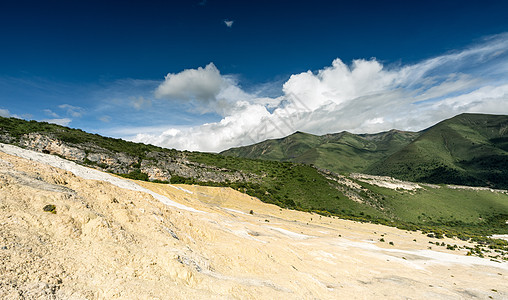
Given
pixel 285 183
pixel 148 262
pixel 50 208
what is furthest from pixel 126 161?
pixel 148 262

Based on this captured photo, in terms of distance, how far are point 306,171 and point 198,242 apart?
248 ft

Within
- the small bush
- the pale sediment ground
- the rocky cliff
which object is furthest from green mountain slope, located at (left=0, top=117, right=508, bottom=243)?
the small bush

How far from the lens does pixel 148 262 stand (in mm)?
11305

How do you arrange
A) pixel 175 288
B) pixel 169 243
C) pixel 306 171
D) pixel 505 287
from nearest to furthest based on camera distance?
pixel 175 288, pixel 169 243, pixel 505 287, pixel 306 171

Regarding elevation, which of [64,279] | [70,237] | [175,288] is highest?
[70,237]

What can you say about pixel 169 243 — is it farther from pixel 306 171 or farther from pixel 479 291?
pixel 306 171

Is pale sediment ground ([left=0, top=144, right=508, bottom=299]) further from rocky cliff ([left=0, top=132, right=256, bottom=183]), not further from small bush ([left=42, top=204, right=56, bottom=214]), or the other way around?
rocky cliff ([left=0, top=132, right=256, bottom=183])

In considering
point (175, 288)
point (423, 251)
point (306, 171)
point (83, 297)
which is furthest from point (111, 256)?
point (306, 171)

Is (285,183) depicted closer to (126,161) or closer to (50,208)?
(126,161)

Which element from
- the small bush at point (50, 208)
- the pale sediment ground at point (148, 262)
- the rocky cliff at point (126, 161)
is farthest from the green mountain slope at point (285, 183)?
the small bush at point (50, 208)

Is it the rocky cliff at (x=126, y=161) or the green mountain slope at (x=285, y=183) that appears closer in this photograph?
the rocky cliff at (x=126, y=161)

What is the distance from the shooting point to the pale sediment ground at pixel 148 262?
876cm

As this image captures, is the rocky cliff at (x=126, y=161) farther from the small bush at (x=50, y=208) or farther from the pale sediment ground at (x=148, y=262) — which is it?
the small bush at (x=50, y=208)

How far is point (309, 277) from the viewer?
17.0 m
